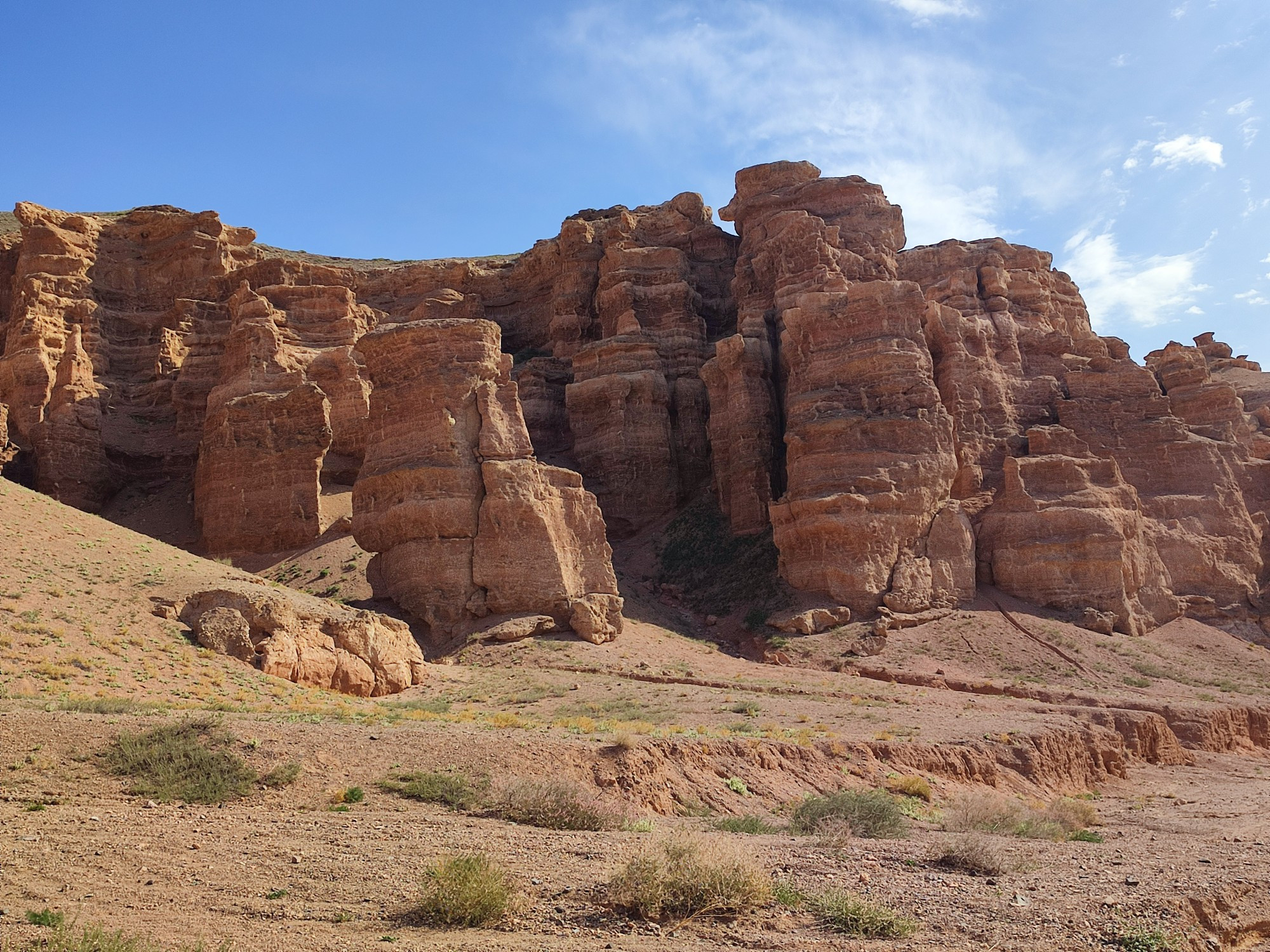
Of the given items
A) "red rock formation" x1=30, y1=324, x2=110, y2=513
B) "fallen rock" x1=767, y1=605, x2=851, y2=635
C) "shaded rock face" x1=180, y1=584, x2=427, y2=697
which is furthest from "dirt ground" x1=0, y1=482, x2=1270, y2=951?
"red rock formation" x1=30, y1=324, x2=110, y2=513

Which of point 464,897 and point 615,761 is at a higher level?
point 615,761

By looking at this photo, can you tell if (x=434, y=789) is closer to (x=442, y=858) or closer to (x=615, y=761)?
(x=442, y=858)

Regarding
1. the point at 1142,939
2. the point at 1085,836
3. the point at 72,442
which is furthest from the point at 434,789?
the point at 72,442

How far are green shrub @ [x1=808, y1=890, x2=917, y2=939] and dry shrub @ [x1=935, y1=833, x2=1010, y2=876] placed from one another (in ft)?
7.82

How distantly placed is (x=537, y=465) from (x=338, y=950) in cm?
2591

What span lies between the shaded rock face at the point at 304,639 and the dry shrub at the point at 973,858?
50.3 feet

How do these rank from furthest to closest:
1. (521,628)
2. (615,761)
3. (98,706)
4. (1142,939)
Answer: (521,628) → (615,761) → (98,706) → (1142,939)

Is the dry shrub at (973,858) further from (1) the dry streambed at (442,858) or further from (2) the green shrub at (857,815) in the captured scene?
(2) the green shrub at (857,815)

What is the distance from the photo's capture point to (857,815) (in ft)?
50.0

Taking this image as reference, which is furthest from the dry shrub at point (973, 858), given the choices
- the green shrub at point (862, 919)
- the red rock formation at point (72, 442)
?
the red rock formation at point (72, 442)

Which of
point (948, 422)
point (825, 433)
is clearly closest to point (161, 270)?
point (825, 433)

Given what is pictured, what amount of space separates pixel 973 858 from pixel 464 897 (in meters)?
6.10

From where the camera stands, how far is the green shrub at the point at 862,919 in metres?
9.54

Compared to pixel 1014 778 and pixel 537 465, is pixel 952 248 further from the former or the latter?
pixel 1014 778
